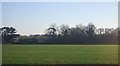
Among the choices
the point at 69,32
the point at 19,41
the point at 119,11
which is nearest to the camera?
the point at 119,11

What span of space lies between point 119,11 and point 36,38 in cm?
2497

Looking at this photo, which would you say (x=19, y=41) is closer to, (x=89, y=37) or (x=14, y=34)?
(x=14, y=34)

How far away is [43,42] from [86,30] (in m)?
6.22

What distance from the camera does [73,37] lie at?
41.3 m

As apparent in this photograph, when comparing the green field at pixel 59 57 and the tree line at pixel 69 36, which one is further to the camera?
the tree line at pixel 69 36

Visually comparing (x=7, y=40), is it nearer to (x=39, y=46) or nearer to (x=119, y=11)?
(x=39, y=46)

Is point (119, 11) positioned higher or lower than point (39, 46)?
higher

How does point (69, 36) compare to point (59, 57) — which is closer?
point (59, 57)

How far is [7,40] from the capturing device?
103ft

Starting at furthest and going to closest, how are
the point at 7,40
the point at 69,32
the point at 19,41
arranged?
the point at 69,32 → the point at 19,41 → the point at 7,40

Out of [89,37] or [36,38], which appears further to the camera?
[89,37]

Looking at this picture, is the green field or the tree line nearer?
the green field

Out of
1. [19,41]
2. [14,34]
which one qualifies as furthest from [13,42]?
[14,34]

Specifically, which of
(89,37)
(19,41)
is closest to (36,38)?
(19,41)
